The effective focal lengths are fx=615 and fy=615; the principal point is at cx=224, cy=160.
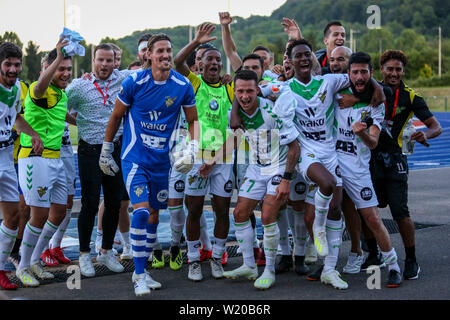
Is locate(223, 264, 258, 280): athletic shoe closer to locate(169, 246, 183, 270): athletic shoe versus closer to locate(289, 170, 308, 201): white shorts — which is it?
locate(169, 246, 183, 270): athletic shoe

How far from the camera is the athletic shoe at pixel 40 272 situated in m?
6.11

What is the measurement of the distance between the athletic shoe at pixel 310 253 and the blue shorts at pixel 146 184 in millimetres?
1820

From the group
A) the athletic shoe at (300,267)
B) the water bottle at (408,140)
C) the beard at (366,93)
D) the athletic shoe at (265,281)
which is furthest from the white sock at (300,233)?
the beard at (366,93)

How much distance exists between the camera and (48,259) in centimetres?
674

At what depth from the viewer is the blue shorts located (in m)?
5.70

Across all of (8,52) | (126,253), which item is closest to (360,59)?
(8,52)

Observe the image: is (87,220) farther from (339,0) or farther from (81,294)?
(339,0)

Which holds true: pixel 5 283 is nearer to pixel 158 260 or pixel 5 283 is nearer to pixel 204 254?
pixel 158 260

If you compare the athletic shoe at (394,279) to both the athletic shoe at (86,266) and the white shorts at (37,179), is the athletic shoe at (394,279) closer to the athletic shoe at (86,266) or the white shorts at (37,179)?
the athletic shoe at (86,266)

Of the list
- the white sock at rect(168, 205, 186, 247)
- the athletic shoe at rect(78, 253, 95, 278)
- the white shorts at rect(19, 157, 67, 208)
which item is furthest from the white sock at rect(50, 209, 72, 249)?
the white sock at rect(168, 205, 186, 247)

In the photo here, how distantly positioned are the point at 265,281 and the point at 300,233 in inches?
34.9

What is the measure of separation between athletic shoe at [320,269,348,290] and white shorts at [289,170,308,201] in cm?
89
